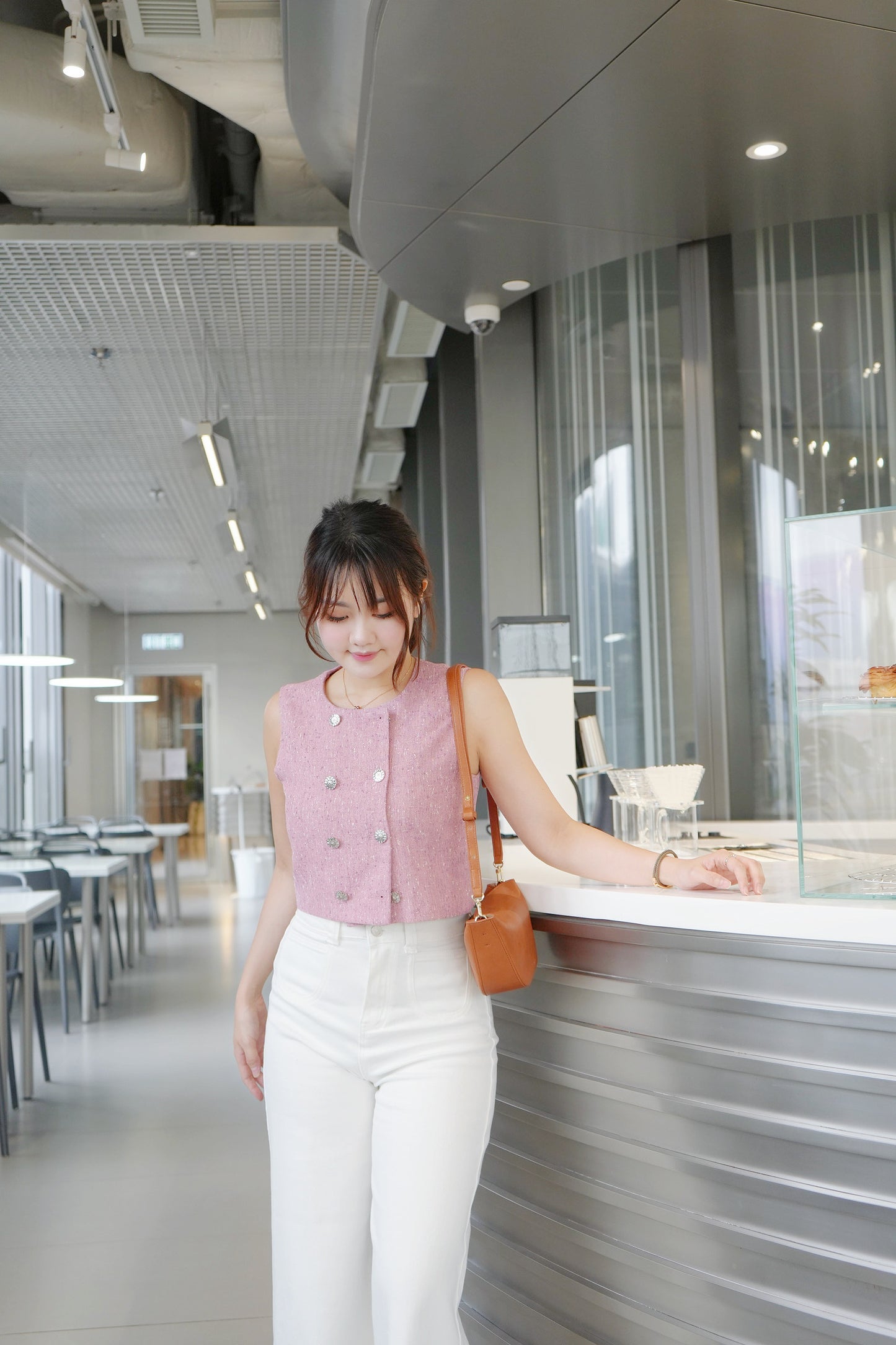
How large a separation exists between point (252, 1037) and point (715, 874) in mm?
839

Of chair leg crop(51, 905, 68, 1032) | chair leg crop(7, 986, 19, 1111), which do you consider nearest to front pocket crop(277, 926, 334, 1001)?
chair leg crop(7, 986, 19, 1111)

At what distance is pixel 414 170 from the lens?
3367 millimetres

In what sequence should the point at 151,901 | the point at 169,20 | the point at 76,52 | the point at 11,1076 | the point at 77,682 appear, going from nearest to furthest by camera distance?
the point at 76,52, the point at 169,20, the point at 11,1076, the point at 151,901, the point at 77,682

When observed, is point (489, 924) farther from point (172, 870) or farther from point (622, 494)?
point (172, 870)

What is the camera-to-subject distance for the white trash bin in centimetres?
1206

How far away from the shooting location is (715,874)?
70.1 inches

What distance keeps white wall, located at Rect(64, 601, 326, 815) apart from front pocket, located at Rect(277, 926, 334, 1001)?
14.5 m

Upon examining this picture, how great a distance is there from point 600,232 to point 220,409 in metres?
4.27

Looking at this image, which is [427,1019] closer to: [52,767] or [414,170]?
[414,170]

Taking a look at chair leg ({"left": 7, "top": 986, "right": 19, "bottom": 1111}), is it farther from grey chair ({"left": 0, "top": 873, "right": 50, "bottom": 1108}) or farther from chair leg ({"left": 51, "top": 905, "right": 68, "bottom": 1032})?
chair leg ({"left": 51, "top": 905, "right": 68, "bottom": 1032})

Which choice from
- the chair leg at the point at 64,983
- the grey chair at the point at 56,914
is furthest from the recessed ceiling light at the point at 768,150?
the chair leg at the point at 64,983

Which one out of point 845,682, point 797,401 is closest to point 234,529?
point 797,401

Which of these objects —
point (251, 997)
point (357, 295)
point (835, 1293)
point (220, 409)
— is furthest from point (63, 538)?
point (835, 1293)

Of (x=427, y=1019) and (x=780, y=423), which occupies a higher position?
(x=780, y=423)
